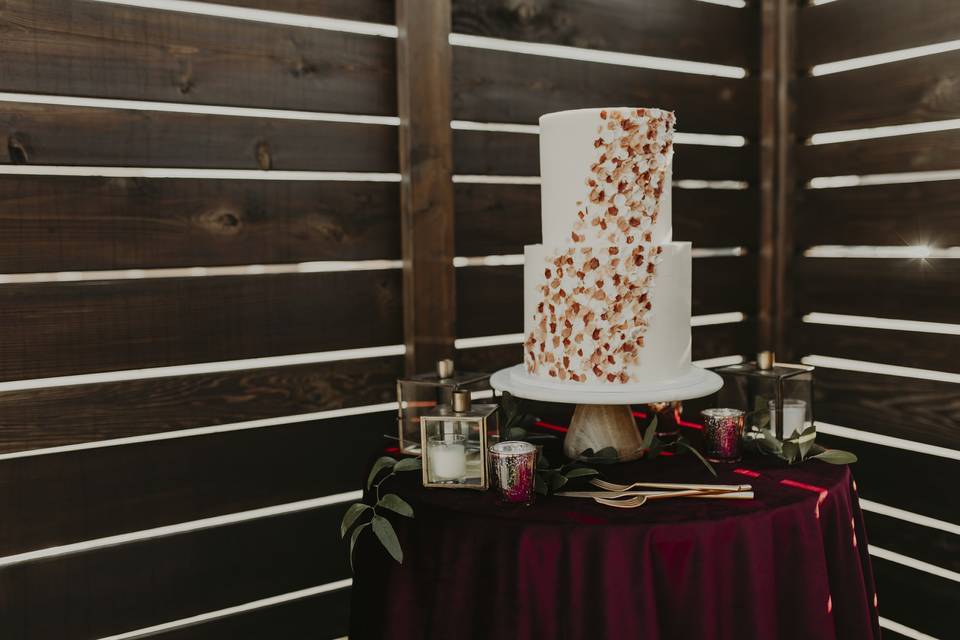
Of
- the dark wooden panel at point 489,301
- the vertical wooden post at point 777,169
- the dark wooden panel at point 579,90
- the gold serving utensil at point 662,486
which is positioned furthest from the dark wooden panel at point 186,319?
the vertical wooden post at point 777,169

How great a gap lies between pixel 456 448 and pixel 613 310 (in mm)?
394

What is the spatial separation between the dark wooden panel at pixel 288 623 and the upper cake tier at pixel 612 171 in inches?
48.9

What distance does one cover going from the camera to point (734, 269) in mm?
2688

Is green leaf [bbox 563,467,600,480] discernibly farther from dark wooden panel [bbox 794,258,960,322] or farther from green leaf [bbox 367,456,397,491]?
dark wooden panel [bbox 794,258,960,322]

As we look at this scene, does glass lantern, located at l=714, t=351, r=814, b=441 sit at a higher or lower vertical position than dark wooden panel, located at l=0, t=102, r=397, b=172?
lower

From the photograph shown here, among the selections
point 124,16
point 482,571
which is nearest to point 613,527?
point 482,571

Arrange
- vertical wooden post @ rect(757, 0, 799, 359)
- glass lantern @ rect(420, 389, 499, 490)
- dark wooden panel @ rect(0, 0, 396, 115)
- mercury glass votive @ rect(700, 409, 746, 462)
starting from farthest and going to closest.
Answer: vertical wooden post @ rect(757, 0, 799, 359) → dark wooden panel @ rect(0, 0, 396, 115) → mercury glass votive @ rect(700, 409, 746, 462) → glass lantern @ rect(420, 389, 499, 490)

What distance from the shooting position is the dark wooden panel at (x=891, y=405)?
2209mm

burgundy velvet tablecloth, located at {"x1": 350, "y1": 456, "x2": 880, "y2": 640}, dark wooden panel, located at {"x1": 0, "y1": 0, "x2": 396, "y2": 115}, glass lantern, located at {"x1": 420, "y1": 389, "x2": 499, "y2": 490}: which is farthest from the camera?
dark wooden panel, located at {"x1": 0, "y1": 0, "x2": 396, "y2": 115}

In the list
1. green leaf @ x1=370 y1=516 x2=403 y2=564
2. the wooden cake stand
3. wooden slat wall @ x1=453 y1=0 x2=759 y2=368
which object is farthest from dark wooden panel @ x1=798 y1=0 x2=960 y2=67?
green leaf @ x1=370 y1=516 x2=403 y2=564

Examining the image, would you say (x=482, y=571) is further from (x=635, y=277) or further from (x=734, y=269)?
(x=734, y=269)

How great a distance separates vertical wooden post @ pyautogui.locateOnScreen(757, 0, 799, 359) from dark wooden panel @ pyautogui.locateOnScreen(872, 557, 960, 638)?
77 cm

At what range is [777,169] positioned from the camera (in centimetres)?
265

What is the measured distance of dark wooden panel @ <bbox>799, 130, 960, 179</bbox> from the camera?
2.17 metres
